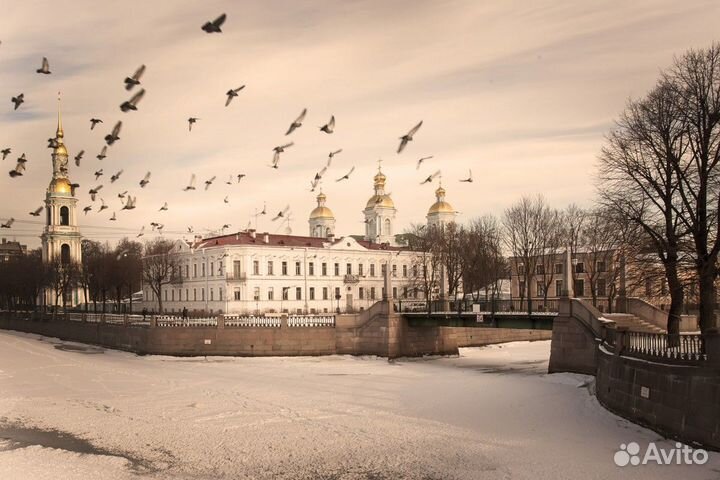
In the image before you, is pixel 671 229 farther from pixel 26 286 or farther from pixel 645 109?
pixel 26 286

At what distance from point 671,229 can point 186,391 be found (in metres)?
25.1

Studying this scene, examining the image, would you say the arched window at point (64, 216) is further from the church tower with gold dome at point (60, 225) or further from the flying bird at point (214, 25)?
the flying bird at point (214, 25)

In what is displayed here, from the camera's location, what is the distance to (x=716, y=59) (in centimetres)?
3128

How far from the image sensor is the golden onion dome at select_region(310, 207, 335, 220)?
388ft

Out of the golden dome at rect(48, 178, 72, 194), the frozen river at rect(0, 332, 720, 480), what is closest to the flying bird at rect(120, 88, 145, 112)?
the frozen river at rect(0, 332, 720, 480)

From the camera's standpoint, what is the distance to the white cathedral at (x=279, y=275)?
8369 cm

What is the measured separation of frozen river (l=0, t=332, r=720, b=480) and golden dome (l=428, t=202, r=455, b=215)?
72.9 meters

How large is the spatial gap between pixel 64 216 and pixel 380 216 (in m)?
53.6

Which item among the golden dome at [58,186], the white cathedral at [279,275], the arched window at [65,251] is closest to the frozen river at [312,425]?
the white cathedral at [279,275]

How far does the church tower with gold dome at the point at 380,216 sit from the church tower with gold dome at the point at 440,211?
753cm

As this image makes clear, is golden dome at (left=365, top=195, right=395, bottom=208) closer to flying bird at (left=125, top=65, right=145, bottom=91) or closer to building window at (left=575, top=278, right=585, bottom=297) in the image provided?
building window at (left=575, top=278, right=585, bottom=297)

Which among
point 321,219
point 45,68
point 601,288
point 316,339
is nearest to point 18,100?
point 45,68

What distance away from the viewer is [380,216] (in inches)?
4791

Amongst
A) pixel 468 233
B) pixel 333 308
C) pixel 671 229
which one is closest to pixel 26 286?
pixel 333 308
